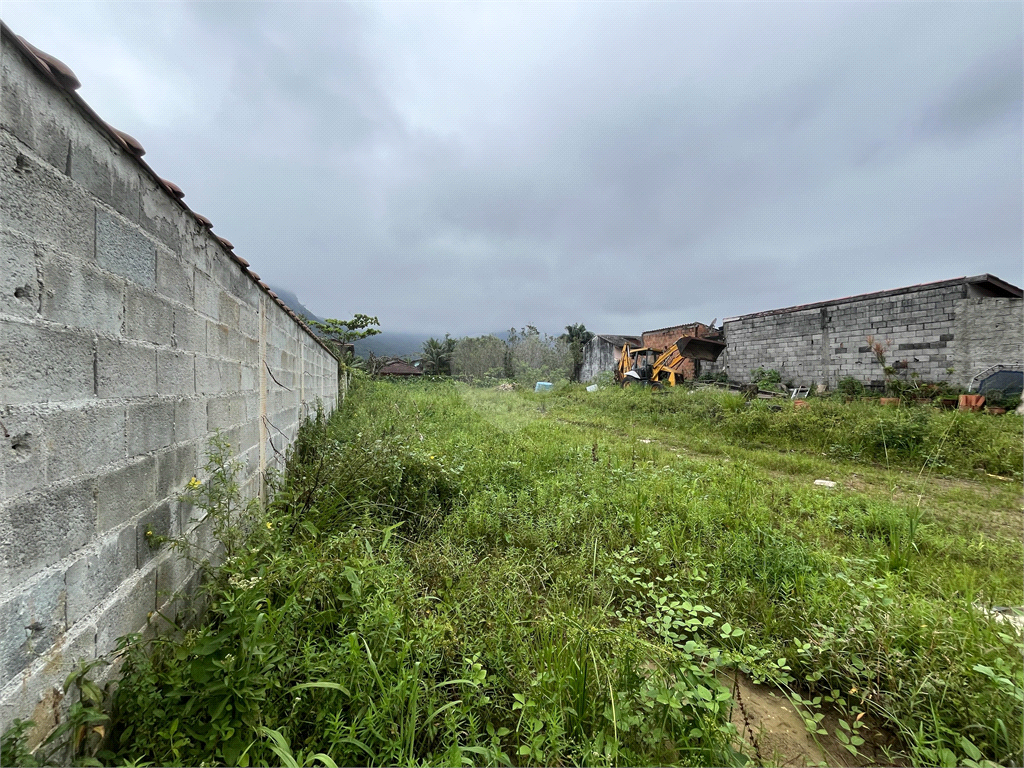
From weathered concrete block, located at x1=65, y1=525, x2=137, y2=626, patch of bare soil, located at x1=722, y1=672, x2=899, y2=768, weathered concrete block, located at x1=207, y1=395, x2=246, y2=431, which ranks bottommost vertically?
patch of bare soil, located at x1=722, y1=672, x2=899, y2=768

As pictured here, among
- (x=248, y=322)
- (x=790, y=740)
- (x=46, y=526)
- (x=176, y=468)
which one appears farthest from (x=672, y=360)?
(x=46, y=526)

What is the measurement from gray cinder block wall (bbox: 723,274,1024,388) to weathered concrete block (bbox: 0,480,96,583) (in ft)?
38.2

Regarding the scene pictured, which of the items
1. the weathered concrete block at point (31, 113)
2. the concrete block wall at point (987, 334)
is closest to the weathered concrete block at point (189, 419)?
the weathered concrete block at point (31, 113)

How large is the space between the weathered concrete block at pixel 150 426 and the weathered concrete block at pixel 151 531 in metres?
0.21

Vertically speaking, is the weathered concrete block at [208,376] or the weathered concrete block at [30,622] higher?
the weathered concrete block at [208,376]

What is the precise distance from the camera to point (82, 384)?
100cm

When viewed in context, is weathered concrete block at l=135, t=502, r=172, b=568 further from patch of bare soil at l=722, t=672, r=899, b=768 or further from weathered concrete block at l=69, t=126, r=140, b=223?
patch of bare soil at l=722, t=672, r=899, b=768

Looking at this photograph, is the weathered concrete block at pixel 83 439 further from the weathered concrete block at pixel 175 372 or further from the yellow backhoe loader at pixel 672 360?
the yellow backhoe loader at pixel 672 360

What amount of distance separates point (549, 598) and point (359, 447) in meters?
2.09

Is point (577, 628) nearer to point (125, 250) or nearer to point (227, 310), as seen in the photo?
point (125, 250)

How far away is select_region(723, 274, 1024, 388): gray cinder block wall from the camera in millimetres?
7559

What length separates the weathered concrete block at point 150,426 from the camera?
121 cm

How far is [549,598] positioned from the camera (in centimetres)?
198

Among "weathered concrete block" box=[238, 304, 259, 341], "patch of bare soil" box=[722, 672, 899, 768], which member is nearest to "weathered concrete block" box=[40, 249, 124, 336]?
"weathered concrete block" box=[238, 304, 259, 341]
